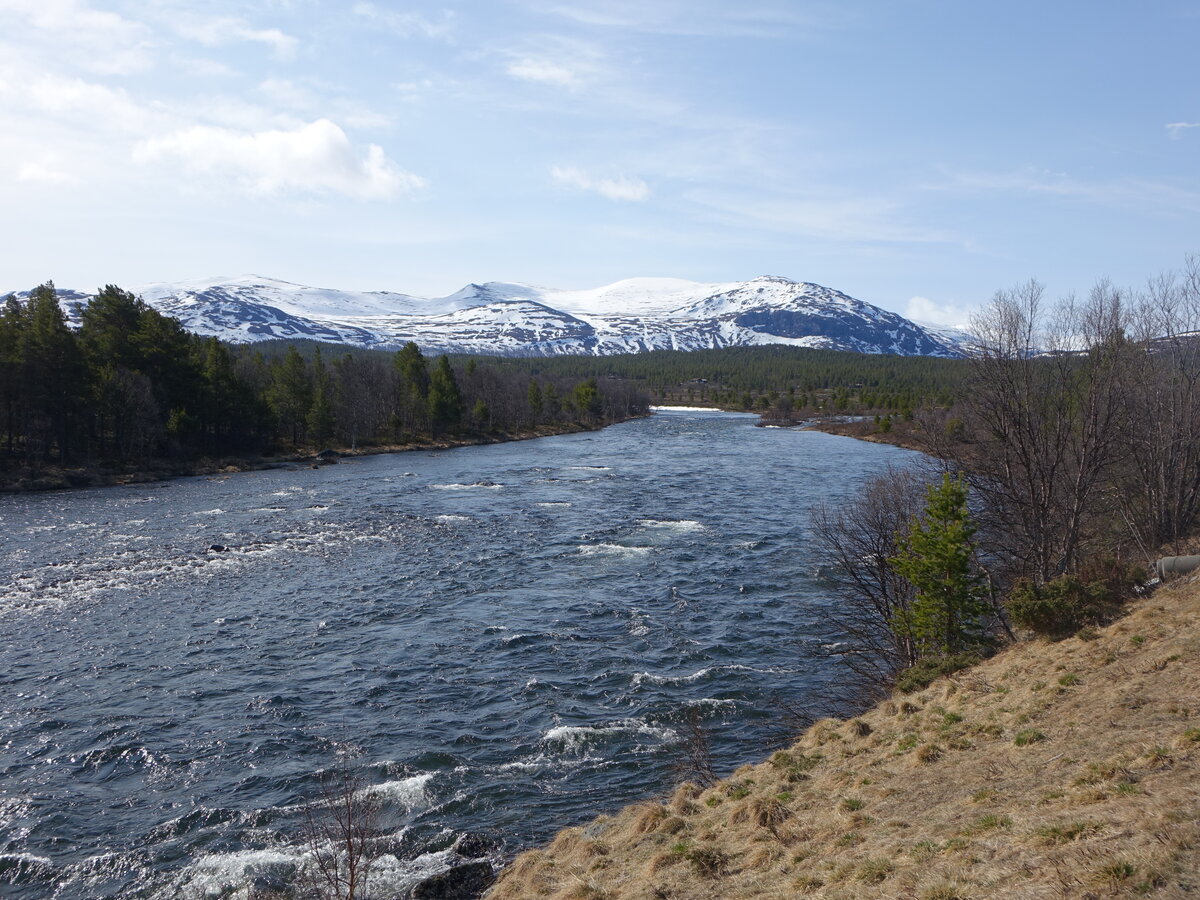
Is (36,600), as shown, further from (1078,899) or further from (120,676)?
(1078,899)

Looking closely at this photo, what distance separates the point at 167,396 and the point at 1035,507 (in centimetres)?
8250

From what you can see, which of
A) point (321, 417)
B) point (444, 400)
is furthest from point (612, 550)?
point (444, 400)

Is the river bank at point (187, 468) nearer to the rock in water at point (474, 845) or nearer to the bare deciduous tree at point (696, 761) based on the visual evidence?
the rock in water at point (474, 845)

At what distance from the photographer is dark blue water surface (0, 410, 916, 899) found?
17203 mm

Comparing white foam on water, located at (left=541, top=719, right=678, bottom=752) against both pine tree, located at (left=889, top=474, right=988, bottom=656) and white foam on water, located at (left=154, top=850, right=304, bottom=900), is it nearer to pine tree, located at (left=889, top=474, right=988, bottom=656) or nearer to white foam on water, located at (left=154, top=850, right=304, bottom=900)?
white foam on water, located at (left=154, top=850, right=304, bottom=900)

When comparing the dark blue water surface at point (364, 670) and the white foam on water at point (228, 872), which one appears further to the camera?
the dark blue water surface at point (364, 670)

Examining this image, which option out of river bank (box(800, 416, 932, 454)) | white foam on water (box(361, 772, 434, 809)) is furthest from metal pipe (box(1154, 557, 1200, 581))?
river bank (box(800, 416, 932, 454))

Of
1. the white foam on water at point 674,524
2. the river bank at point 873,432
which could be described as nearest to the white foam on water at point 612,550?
the white foam on water at point 674,524

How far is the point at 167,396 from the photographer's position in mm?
79000

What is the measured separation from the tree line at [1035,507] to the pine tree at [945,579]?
4 cm

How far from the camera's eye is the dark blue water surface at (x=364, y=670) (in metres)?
17.2

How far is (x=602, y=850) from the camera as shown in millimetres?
14617

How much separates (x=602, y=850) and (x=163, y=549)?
37.9m

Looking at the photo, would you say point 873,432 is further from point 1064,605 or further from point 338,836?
point 338,836
